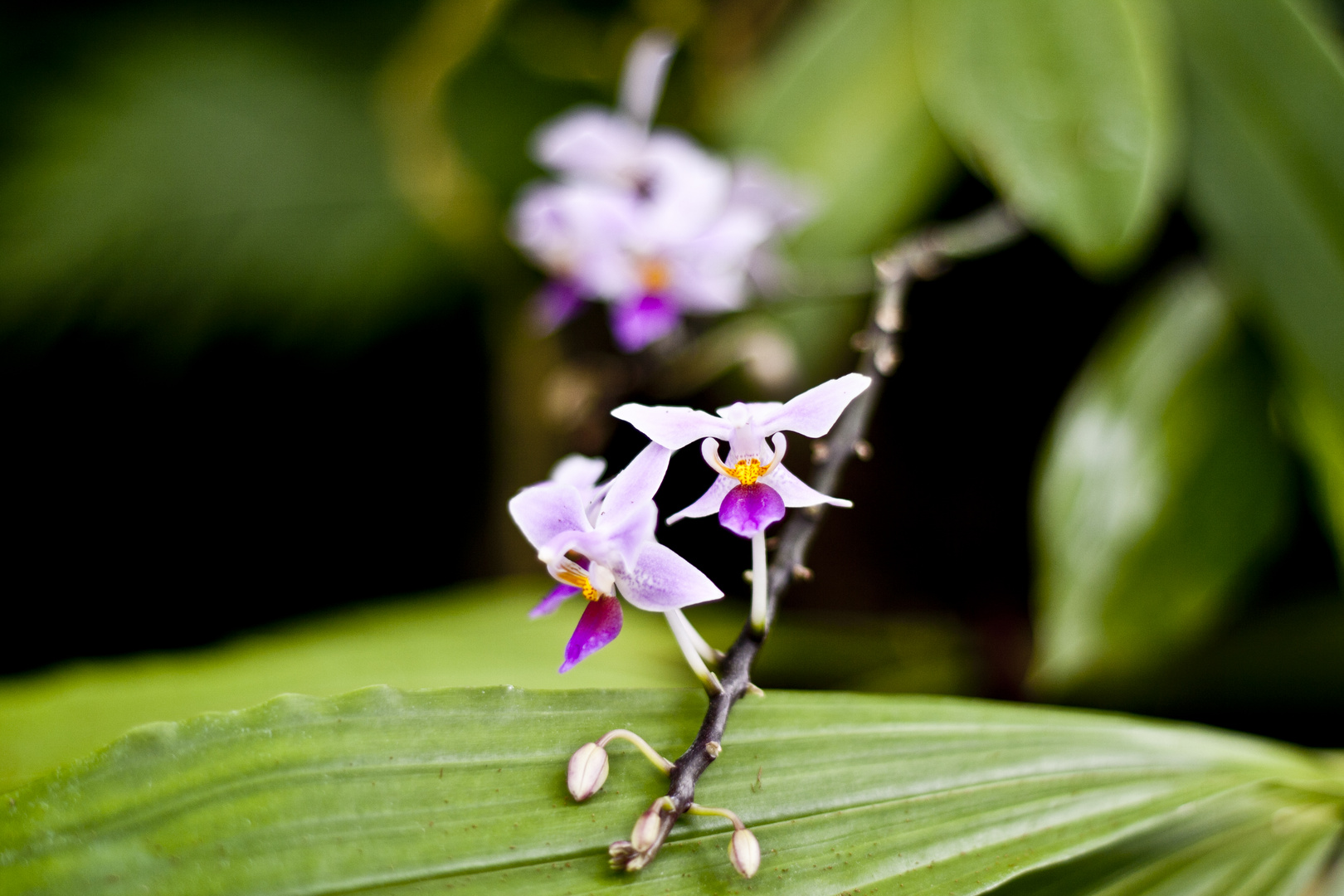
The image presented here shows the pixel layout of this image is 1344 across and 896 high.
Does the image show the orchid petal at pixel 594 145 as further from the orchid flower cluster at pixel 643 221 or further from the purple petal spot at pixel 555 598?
the purple petal spot at pixel 555 598

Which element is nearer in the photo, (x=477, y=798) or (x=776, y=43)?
(x=477, y=798)

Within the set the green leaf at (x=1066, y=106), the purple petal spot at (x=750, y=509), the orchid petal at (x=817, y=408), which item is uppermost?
the green leaf at (x=1066, y=106)

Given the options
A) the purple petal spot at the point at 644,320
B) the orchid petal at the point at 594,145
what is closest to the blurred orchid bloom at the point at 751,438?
the purple petal spot at the point at 644,320

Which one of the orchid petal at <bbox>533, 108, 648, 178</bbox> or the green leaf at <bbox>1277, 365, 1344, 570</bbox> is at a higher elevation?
the orchid petal at <bbox>533, 108, 648, 178</bbox>

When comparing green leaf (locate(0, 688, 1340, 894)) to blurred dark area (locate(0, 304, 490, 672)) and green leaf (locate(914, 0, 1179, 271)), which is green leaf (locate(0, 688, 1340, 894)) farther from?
blurred dark area (locate(0, 304, 490, 672))

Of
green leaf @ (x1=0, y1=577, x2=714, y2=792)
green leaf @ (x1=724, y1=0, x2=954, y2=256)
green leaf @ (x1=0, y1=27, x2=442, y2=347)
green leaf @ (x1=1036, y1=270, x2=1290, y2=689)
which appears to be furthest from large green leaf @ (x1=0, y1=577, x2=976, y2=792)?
green leaf @ (x1=0, y1=27, x2=442, y2=347)

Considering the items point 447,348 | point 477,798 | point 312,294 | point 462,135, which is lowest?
point 477,798

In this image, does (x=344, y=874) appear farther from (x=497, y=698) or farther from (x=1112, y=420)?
(x=1112, y=420)

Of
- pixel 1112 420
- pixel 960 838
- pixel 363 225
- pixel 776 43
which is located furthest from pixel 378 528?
pixel 960 838
